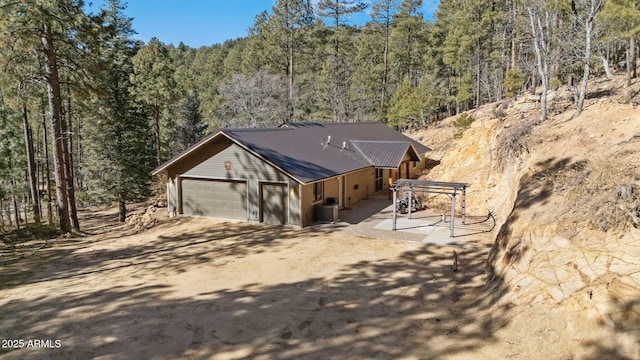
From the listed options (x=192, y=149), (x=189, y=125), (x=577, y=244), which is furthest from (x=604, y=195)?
(x=189, y=125)

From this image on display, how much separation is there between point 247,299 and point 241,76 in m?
30.7

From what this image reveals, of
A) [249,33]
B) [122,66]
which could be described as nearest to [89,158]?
[122,66]

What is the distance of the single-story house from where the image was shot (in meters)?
17.3

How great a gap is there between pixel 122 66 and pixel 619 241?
29186 millimetres

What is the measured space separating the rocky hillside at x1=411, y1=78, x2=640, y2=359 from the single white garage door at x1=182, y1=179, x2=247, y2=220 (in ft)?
38.0

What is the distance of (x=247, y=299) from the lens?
995cm

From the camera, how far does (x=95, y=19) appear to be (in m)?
15.9

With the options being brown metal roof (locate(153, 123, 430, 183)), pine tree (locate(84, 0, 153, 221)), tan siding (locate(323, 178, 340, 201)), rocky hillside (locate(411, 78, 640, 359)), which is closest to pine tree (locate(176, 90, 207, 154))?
pine tree (locate(84, 0, 153, 221))

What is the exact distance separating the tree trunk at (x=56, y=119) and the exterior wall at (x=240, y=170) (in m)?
5.09

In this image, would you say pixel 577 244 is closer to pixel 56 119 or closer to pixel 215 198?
pixel 215 198

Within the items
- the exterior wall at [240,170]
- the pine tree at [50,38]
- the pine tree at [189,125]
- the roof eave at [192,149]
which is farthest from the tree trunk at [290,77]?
the pine tree at [50,38]

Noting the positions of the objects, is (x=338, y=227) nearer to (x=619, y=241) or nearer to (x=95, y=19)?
(x=619, y=241)

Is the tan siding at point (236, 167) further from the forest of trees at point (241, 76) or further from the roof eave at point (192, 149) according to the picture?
the forest of trees at point (241, 76)

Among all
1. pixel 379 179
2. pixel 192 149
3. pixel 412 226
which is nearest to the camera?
pixel 412 226
